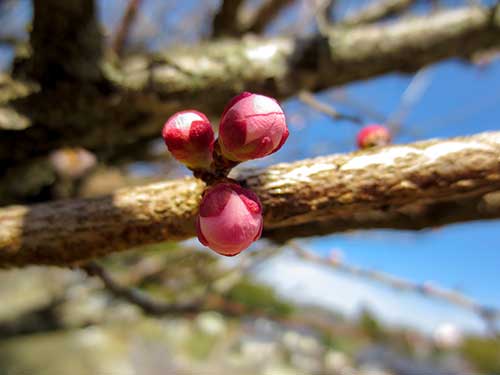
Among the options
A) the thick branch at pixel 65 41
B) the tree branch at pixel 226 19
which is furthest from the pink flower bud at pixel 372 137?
the tree branch at pixel 226 19

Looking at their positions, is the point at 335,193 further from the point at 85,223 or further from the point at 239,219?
the point at 85,223

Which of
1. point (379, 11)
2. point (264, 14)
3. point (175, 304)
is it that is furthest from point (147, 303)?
point (379, 11)

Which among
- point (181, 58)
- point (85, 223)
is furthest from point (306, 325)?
point (85, 223)

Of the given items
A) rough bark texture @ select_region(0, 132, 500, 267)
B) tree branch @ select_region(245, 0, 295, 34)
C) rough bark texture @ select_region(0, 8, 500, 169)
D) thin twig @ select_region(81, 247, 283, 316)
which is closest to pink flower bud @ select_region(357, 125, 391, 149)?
rough bark texture @ select_region(0, 132, 500, 267)

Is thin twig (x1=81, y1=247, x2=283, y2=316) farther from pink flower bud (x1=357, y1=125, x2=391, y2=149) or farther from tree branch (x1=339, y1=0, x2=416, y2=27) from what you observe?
tree branch (x1=339, y1=0, x2=416, y2=27)

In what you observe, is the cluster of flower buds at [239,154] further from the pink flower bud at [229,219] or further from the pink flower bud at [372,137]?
the pink flower bud at [372,137]
